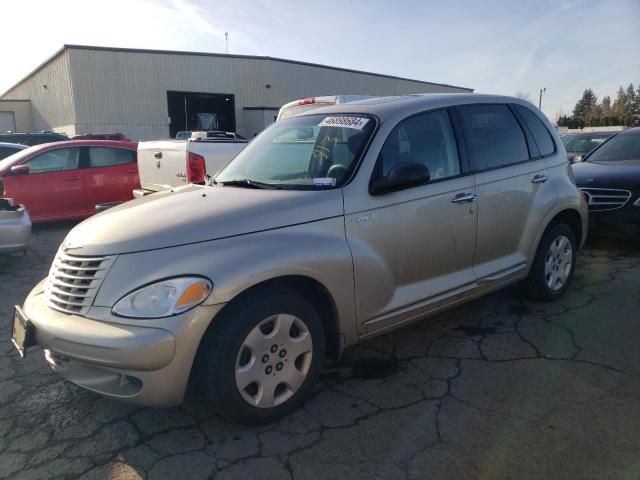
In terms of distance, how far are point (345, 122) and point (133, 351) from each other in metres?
2.05

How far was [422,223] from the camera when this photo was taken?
3281 mm

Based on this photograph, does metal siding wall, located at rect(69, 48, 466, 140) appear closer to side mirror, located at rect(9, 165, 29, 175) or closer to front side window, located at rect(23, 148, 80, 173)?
front side window, located at rect(23, 148, 80, 173)

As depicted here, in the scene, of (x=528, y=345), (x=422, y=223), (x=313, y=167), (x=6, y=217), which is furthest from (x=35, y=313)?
(x=6, y=217)

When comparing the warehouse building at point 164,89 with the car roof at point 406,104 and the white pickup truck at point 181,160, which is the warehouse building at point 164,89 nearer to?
the white pickup truck at point 181,160

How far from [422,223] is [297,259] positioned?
105 cm

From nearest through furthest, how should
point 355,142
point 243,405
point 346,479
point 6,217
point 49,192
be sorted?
point 346,479 < point 243,405 < point 355,142 < point 6,217 < point 49,192

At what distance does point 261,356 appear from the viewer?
263cm

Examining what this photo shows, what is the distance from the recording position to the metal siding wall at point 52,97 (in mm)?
31609

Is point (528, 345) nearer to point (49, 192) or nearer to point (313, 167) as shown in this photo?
point (313, 167)

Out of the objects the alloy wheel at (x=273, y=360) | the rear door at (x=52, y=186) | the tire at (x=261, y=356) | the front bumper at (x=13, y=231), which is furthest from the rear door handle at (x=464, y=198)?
the rear door at (x=52, y=186)

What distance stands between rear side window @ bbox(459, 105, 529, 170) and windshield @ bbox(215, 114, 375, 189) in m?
0.94

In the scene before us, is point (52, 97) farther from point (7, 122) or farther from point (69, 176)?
point (69, 176)

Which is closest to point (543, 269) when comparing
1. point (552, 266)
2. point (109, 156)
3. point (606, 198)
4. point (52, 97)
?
point (552, 266)

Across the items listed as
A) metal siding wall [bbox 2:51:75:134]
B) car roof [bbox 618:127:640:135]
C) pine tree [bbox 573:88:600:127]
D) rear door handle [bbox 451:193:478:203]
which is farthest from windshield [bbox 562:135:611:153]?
pine tree [bbox 573:88:600:127]
